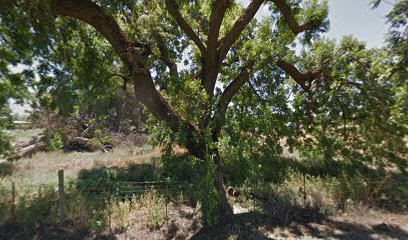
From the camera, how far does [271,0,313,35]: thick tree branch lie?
24.4 ft

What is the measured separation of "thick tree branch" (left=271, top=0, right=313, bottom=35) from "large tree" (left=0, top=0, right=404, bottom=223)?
28 mm

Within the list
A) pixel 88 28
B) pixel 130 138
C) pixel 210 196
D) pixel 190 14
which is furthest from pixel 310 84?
pixel 130 138

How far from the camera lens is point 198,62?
32.2 ft

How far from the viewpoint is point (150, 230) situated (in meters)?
6.14

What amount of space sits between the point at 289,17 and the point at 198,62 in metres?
3.50

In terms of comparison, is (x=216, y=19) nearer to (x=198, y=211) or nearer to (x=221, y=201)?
(x=221, y=201)

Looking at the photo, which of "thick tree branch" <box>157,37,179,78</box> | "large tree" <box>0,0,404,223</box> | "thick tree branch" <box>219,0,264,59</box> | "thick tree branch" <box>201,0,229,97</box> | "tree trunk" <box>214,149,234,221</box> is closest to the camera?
"large tree" <box>0,0,404,223</box>

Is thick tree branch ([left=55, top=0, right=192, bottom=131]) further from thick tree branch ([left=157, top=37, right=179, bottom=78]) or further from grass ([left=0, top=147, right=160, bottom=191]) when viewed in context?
grass ([left=0, top=147, right=160, bottom=191])

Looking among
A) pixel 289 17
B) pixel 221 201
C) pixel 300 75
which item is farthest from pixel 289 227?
pixel 289 17

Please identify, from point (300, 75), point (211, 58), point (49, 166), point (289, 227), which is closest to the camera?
point (289, 227)

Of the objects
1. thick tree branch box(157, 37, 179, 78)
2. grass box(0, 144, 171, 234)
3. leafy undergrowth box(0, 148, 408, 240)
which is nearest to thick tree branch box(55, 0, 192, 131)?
leafy undergrowth box(0, 148, 408, 240)

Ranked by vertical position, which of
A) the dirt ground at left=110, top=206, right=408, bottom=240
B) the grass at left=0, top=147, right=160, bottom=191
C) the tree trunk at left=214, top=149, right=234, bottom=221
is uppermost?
the grass at left=0, top=147, right=160, bottom=191

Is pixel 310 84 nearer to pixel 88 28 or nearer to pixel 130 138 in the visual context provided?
pixel 88 28

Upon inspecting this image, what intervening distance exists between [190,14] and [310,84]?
4842 millimetres
